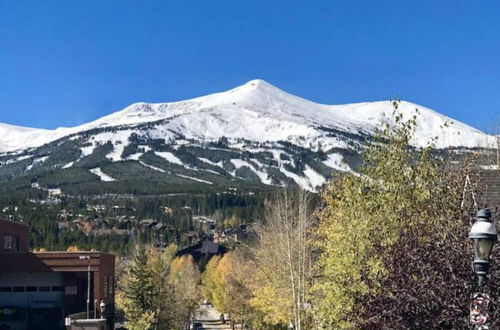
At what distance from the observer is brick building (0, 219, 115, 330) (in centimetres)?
6347

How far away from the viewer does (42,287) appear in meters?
65.5

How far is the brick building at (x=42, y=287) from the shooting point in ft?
208

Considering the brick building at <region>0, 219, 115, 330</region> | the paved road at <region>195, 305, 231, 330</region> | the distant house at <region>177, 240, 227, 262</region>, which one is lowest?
the paved road at <region>195, 305, 231, 330</region>

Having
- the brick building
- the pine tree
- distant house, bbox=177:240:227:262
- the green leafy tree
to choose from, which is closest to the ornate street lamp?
the green leafy tree

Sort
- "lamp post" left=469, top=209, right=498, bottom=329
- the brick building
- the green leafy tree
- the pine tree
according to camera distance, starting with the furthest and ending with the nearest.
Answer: the brick building
the pine tree
the green leafy tree
"lamp post" left=469, top=209, right=498, bottom=329

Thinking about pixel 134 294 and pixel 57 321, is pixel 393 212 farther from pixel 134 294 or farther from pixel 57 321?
pixel 57 321

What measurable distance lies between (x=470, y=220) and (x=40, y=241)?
14300 centimetres

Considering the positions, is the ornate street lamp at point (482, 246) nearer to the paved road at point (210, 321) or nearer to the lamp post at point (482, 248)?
the lamp post at point (482, 248)

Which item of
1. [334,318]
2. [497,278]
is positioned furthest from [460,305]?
A: [334,318]

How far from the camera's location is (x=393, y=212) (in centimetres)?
1858

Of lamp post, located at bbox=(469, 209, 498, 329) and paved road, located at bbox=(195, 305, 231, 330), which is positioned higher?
lamp post, located at bbox=(469, 209, 498, 329)

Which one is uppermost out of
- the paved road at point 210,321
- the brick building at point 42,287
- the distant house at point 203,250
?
the distant house at point 203,250

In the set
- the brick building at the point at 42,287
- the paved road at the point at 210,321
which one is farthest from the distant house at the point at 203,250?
Result: the brick building at the point at 42,287

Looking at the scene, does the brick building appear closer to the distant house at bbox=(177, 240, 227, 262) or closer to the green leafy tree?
the green leafy tree
